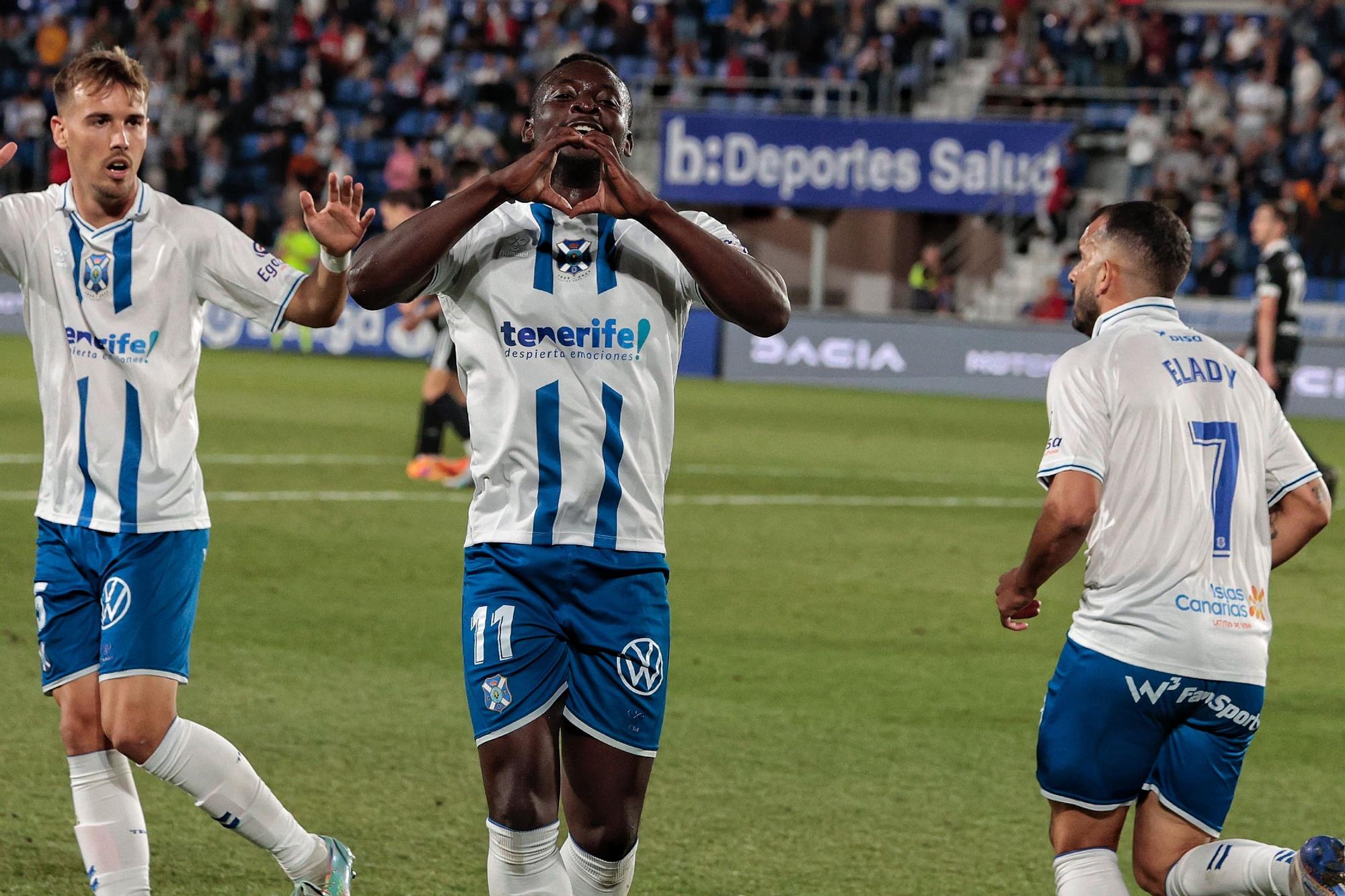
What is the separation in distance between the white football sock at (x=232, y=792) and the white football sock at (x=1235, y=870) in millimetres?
2037

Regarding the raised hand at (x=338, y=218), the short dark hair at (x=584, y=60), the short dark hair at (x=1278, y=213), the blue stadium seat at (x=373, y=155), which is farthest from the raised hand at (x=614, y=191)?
the blue stadium seat at (x=373, y=155)

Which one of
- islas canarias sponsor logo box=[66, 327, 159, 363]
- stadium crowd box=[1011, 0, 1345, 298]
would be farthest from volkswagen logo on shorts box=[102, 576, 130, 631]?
stadium crowd box=[1011, 0, 1345, 298]

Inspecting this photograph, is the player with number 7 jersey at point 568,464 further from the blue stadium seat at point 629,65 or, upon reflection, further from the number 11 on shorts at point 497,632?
the blue stadium seat at point 629,65

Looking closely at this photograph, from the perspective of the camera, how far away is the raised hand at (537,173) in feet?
11.5

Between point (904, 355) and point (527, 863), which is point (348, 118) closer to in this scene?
point (904, 355)

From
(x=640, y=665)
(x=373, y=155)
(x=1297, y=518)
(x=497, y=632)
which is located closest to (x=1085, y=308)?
(x=1297, y=518)

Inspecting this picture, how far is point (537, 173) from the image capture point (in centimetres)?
351

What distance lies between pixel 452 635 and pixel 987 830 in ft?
10.6

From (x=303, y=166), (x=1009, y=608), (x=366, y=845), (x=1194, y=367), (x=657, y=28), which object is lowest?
(x=366, y=845)

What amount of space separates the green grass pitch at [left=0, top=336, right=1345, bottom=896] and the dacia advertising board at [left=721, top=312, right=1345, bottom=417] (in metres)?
8.35

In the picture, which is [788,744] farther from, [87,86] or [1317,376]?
[1317,376]

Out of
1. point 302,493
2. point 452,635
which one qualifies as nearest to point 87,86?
point 452,635

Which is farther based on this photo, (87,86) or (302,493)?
(302,493)

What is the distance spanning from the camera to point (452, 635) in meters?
Answer: 8.12
